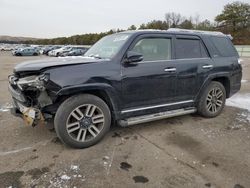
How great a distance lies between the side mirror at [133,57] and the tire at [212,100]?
191 centimetres

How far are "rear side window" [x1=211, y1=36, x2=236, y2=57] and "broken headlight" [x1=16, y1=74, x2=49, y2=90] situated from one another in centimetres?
372

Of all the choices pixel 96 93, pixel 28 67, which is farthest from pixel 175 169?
pixel 28 67

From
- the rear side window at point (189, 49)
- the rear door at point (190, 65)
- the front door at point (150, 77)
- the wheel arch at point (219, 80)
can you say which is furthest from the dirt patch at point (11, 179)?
the wheel arch at point (219, 80)

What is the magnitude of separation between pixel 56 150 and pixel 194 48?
328cm

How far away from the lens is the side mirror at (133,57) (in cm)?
392

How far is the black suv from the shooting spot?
3.56 meters

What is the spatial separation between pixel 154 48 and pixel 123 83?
0.99 meters

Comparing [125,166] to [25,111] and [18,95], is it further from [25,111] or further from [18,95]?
[18,95]

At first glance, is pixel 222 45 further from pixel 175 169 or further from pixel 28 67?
pixel 28 67

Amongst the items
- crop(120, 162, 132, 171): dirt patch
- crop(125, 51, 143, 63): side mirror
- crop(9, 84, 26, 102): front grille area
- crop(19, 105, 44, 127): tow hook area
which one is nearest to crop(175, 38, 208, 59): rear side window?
crop(125, 51, 143, 63): side mirror

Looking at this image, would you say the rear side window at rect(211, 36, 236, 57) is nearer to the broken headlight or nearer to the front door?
the front door

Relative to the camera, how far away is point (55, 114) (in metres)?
3.63

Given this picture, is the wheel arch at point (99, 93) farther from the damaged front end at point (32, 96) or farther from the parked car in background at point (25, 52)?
the parked car in background at point (25, 52)

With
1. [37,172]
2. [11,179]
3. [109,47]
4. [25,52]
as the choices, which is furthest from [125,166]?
[25,52]
